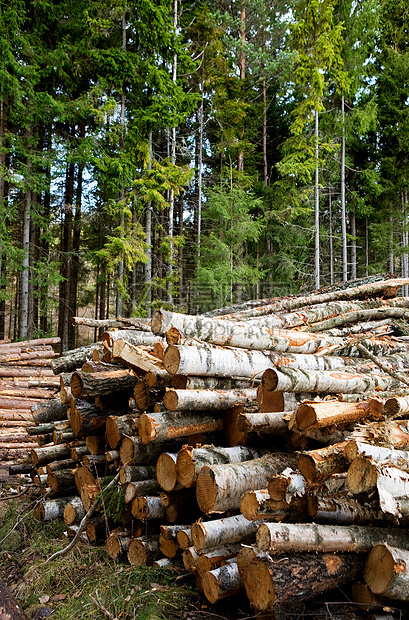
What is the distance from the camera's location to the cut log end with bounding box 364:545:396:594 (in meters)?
2.32

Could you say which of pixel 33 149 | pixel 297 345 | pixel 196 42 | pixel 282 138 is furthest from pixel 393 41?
pixel 297 345

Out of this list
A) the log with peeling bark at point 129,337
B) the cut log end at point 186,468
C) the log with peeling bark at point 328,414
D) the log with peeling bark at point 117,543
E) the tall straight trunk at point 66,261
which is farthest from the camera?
the tall straight trunk at point 66,261

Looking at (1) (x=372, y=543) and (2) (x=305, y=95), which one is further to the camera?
(2) (x=305, y=95)

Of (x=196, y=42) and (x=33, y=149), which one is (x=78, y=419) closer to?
(x=33, y=149)

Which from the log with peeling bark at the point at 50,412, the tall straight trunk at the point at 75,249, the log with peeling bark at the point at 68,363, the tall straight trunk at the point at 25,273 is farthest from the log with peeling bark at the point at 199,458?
the tall straight trunk at the point at 75,249

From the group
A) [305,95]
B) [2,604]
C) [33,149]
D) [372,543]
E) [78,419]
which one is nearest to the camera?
[372,543]

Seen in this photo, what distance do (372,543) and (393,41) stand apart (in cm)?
2698

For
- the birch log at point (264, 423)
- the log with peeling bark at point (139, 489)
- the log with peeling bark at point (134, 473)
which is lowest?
the log with peeling bark at point (139, 489)

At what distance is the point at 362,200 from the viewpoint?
2217 centimetres

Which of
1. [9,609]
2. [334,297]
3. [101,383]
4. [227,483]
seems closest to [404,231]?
[334,297]

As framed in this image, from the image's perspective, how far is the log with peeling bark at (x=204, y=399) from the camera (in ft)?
11.3

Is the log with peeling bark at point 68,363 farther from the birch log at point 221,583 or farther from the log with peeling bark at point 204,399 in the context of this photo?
the birch log at point 221,583

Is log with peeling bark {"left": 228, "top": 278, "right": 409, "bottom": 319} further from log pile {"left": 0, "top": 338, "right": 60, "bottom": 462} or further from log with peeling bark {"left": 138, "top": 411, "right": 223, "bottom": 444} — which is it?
log pile {"left": 0, "top": 338, "right": 60, "bottom": 462}

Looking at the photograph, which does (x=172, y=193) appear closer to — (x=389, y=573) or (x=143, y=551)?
(x=143, y=551)
